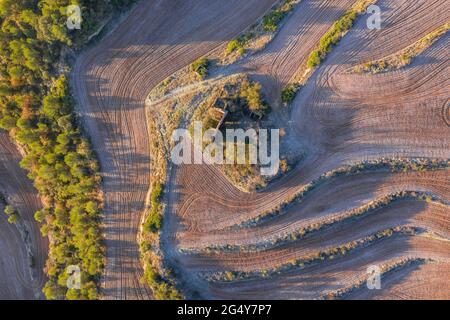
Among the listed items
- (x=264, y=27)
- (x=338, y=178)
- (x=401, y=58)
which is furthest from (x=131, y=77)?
(x=401, y=58)

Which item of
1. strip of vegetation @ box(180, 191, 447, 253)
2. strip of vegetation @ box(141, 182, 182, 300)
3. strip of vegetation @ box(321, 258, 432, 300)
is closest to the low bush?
strip of vegetation @ box(180, 191, 447, 253)

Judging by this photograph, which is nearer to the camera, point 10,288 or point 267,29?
point 267,29

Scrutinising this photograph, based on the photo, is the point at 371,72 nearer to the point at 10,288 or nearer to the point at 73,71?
the point at 73,71

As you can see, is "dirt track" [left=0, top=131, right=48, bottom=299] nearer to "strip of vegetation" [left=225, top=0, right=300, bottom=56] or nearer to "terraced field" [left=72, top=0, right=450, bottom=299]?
"terraced field" [left=72, top=0, right=450, bottom=299]

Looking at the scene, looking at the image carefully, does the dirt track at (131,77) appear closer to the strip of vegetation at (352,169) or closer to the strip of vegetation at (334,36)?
the strip of vegetation at (334,36)

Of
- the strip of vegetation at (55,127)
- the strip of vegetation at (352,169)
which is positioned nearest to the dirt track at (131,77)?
the strip of vegetation at (55,127)
